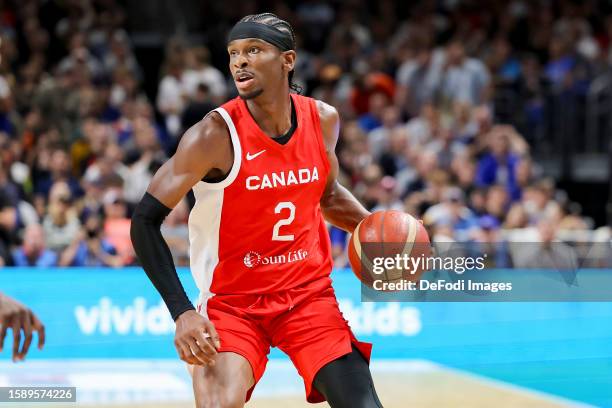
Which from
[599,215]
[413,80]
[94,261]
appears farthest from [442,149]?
[94,261]

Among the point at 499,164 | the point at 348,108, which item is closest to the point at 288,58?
the point at 499,164

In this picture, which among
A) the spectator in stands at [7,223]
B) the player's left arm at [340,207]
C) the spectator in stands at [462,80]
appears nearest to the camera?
the player's left arm at [340,207]

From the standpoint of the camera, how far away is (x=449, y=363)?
8.02m

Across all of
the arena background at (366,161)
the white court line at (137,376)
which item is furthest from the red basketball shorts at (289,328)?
the white court line at (137,376)

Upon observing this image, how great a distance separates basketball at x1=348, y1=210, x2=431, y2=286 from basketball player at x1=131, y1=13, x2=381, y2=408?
23 cm

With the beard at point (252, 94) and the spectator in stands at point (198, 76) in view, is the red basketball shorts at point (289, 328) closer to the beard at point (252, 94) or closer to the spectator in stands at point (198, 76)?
the beard at point (252, 94)

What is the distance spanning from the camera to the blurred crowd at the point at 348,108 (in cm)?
1070

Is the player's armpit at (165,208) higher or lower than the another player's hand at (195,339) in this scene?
higher

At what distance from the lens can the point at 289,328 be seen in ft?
16.7

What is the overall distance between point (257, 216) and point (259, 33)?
0.81m

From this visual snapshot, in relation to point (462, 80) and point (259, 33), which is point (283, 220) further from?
point (462, 80)

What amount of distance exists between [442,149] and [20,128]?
4701mm

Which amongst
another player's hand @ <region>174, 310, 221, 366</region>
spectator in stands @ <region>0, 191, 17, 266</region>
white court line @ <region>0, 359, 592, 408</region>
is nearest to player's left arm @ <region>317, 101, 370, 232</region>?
another player's hand @ <region>174, 310, 221, 366</region>

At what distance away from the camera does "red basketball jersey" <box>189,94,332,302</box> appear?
5.04 metres
